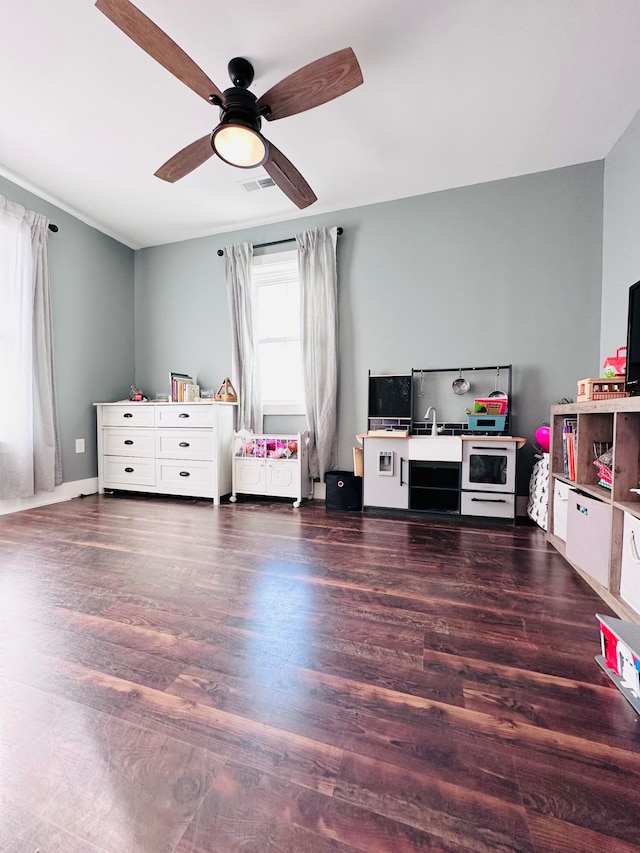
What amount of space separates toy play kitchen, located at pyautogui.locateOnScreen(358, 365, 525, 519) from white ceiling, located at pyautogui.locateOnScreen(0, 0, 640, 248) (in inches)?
62.4

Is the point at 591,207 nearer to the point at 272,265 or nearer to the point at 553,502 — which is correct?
the point at 553,502

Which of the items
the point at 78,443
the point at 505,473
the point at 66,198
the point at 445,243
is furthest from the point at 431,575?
the point at 66,198

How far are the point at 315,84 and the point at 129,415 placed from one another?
10.1ft

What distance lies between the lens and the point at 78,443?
11.6 ft

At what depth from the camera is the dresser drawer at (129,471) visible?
353 centimetres

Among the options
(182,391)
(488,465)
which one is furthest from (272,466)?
(488,465)

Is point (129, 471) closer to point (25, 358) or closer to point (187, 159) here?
point (25, 358)

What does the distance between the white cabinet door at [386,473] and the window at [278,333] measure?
3.07ft

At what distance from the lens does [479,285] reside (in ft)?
9.77

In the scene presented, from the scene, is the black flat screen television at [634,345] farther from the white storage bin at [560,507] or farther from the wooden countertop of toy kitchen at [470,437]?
the wooden countertop of toy kitchen at [470,437]

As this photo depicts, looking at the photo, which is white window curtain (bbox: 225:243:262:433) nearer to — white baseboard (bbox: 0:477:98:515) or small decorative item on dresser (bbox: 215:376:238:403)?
small decorative item on dresser (bbox: 215:376:238:403)

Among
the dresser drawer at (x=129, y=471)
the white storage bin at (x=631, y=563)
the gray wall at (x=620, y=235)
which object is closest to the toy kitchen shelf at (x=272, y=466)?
the dresser drawer at (x=129, y=471)

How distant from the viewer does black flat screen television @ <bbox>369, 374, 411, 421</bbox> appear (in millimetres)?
3086

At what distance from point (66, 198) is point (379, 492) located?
376cm
